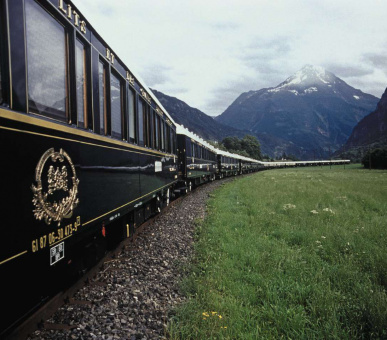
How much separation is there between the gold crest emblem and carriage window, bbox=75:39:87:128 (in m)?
0.67

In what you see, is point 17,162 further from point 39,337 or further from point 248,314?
point 248,314

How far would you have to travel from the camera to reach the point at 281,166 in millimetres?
97688

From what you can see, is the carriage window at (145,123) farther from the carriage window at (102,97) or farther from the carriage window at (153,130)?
the carriage window at (102,97)

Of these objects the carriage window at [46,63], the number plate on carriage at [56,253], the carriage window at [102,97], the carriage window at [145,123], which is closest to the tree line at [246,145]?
the carriage window at [145,123]

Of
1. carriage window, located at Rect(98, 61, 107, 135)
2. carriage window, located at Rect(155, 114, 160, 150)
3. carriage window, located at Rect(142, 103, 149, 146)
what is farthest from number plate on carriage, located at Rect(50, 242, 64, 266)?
carriage window, located at Rect(155, 114, 160, 150)

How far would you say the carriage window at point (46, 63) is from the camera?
2663 millimetres

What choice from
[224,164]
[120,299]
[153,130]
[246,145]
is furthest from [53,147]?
[246,145]

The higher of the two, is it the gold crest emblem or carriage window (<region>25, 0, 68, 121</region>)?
carriage window (<region>25, 0, 68, 121</region>)

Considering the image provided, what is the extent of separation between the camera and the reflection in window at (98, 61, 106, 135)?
424 cm

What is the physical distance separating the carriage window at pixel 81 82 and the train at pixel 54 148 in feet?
0.04

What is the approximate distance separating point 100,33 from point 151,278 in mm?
3513

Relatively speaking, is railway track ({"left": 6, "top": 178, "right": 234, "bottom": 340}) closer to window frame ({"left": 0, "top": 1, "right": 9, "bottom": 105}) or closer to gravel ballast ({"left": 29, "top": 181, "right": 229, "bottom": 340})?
gravel ballast ({"left": 29, "top": 181, "right": 229, "bottom": 340})

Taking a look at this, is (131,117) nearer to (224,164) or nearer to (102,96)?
(102,96)

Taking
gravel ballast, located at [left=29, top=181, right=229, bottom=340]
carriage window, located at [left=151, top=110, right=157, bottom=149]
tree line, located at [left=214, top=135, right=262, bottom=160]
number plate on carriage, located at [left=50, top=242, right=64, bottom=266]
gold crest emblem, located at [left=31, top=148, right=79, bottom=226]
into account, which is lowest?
gravel ballast, located at [left=29, top=181, right=229, bottom=340]
